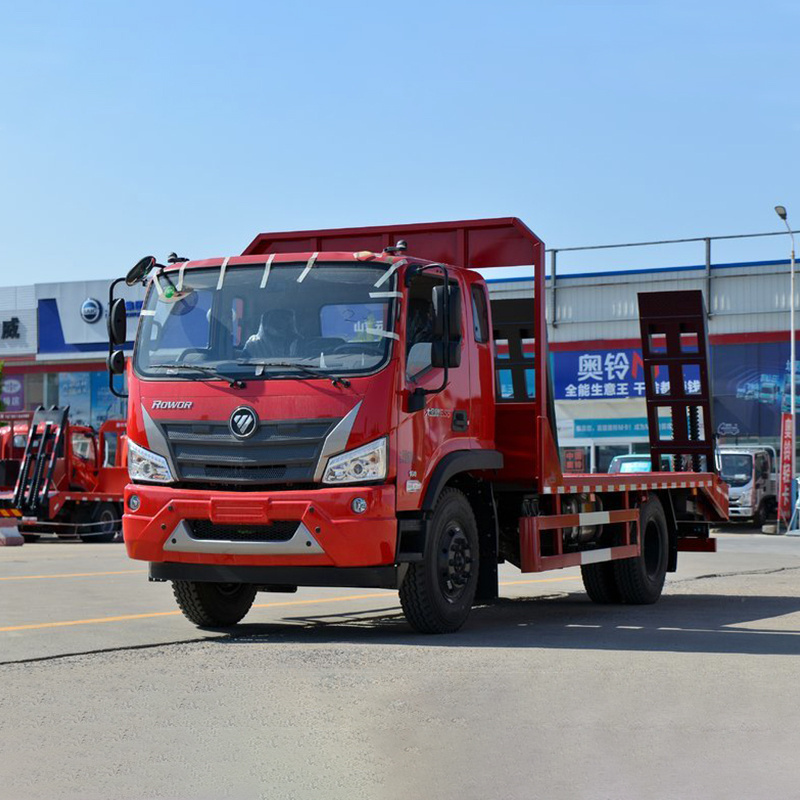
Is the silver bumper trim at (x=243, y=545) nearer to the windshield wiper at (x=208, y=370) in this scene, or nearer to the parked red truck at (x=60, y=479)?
the windshield wiper at (x=208, y=370)

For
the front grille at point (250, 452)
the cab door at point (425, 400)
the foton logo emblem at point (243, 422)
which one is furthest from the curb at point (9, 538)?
the foton logo emblem at point (243, 422)

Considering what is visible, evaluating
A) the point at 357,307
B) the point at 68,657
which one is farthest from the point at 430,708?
the point at 357,307

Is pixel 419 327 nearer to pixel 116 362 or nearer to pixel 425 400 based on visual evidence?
pixel 425 400

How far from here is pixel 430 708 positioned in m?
7.52

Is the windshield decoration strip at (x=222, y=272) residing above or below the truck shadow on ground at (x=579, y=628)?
above

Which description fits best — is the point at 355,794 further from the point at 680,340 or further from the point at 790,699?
the point at 680,340

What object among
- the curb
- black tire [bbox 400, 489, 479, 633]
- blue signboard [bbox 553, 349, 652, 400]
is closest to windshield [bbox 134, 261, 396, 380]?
black tire [bbox 400, 489, 479, 633]

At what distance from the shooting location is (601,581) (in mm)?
14305

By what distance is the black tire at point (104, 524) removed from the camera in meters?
32.5

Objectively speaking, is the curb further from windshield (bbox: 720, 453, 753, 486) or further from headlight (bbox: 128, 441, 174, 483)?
headlight (bbox: 128, 441, 174, 483)

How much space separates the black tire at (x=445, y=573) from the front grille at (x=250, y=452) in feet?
3.49

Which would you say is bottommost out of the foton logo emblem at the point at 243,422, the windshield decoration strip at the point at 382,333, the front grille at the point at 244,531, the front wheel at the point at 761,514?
the front wheel at the point at 761,514

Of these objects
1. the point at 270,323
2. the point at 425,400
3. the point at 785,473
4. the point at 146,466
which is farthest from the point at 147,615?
the point at 785,473

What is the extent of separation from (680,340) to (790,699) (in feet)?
29.1
